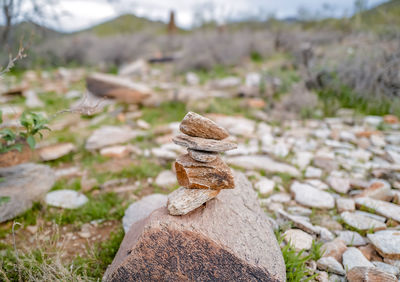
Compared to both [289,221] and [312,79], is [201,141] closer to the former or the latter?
[289,221]

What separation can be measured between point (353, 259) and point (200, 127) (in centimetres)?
161

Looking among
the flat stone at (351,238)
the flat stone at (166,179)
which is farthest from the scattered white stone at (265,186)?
the flat stone at (166,179)

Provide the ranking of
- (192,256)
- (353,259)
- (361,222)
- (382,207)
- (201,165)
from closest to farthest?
1. (192,256)
2. (201,165)
3. (353,259)
4. (361,222)
5. (382,207)

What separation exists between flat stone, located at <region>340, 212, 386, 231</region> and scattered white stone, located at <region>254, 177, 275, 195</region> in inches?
31.4

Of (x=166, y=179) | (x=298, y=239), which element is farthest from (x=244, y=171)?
(x=298, y=239)

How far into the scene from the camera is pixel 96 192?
333 cm

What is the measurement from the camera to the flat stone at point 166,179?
3.38 m

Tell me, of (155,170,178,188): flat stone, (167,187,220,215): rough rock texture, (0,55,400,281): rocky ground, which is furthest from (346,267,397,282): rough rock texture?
(155,170,178,188): flat stone

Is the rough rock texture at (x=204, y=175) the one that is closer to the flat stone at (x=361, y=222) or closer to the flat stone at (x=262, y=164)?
the flat stone at (x=361, y=222)

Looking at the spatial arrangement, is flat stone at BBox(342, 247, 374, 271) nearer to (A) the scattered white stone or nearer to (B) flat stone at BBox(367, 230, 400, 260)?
(B) flat stone at BBox(367, 230, 400, 260)

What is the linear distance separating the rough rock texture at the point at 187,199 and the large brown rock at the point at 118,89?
16.1 feet

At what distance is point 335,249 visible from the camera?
7.36 feet

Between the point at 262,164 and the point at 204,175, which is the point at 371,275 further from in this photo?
the point at 262,164

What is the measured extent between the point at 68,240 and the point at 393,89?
6.33m
